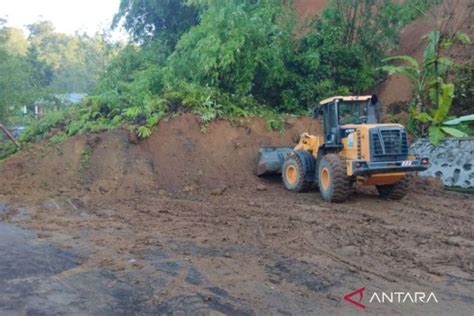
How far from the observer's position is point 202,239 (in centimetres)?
806

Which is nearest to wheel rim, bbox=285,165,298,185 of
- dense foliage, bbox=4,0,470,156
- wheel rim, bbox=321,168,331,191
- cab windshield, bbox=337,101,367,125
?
wheel rim, bbox=321,168,331,191

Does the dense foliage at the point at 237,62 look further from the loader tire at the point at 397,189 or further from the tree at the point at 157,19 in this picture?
the loader tire at the point at 397,189

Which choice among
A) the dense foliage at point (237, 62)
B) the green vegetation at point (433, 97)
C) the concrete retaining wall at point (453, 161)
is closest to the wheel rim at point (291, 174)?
the concrete retaining wall at point (453, 161)

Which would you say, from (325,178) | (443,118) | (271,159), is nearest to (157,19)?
(271,159)

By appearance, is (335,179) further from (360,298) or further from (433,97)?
(433,97)

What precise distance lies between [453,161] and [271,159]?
15.8 ft

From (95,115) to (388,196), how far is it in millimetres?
9745

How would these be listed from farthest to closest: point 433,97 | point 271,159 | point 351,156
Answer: point 433,97
point 271,159
point 351,156

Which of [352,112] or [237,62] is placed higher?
[237,62]

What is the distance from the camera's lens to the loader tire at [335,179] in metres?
10.5

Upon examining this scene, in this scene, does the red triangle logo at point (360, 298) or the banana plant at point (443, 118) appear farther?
the banana plant at point (443, 118)

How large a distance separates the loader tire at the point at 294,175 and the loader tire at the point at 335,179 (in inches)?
43.2

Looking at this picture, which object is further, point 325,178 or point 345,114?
point 345,114

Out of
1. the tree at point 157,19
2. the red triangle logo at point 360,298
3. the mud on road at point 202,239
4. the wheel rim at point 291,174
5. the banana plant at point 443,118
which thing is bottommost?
the red triangle logo at point 360,298
